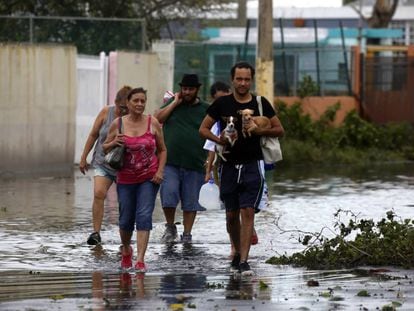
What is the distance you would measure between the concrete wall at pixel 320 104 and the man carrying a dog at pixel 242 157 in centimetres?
1870

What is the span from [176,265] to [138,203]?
28.4 inches

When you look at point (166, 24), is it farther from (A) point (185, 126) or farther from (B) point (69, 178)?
(A) point (185, 126)

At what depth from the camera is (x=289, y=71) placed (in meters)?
32.2

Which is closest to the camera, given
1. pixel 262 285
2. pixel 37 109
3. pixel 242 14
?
pixel 262 285

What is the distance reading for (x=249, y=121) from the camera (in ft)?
36.6

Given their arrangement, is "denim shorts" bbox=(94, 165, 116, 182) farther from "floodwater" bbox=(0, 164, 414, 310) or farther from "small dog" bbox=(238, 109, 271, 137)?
"small dog" bbox=(238, 109, 271, 137)

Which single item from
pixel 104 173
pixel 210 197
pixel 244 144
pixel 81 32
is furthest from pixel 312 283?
pixel 81 32

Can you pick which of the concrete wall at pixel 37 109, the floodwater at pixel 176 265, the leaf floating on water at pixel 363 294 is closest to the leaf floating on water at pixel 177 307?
the floodwater at pixel 176 265

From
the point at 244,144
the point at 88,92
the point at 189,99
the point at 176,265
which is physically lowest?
the point at 176,265

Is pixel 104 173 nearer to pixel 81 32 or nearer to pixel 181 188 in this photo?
pixel 181 188

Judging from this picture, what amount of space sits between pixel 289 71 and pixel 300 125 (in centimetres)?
353

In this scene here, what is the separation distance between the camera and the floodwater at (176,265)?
9.52 meters

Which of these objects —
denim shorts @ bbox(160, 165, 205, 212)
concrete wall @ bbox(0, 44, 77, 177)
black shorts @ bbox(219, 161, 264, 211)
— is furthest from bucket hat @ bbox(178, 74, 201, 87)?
concrete wall @ bbox(0, 44, 77, 177)

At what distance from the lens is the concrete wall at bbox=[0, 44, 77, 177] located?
73.9 feet
